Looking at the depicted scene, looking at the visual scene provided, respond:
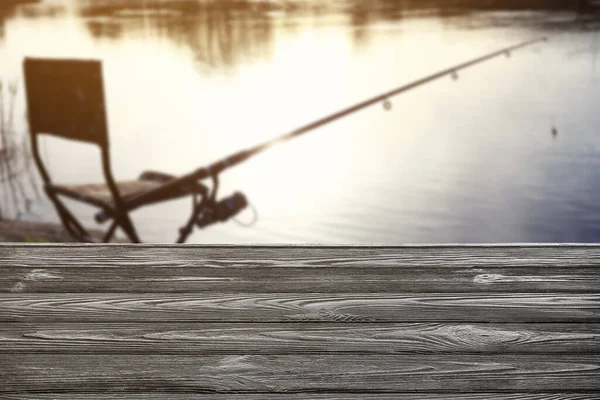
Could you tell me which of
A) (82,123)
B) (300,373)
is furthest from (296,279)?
(82,123)

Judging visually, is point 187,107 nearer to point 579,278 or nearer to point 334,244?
point 334,244

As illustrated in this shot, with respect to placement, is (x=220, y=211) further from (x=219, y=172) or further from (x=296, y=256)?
(x=296, y=256)

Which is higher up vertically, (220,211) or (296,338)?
(296,338)

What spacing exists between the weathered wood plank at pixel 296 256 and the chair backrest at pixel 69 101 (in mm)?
891

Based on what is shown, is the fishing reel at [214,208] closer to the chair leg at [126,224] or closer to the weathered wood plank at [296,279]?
the chair leg at [126,224]

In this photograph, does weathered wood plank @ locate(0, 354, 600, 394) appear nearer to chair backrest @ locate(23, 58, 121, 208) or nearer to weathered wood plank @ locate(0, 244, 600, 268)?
weathered wood plank @ locate(0, 244, 600, 268)

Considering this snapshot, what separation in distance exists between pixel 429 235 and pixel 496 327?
6.72ft

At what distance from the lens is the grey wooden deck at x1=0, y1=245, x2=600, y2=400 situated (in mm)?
1019

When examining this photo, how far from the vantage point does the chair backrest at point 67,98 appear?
2375mm

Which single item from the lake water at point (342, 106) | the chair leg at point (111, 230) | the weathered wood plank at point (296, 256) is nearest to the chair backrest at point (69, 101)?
the chair leg at point (111, 230)

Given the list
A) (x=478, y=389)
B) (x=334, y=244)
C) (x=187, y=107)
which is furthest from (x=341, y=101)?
(x=478, y=389)

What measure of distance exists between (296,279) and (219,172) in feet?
4.54

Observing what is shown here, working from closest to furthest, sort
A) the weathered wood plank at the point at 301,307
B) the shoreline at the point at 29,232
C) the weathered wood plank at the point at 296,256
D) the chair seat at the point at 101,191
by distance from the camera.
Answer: the weathered wood plank at the point at 301,307 → the weathered wood plank at the point at 296,256 → the chair seat at the point at 101,191 → the shoreline at the point at 29,232

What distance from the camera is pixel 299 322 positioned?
1229 mm
